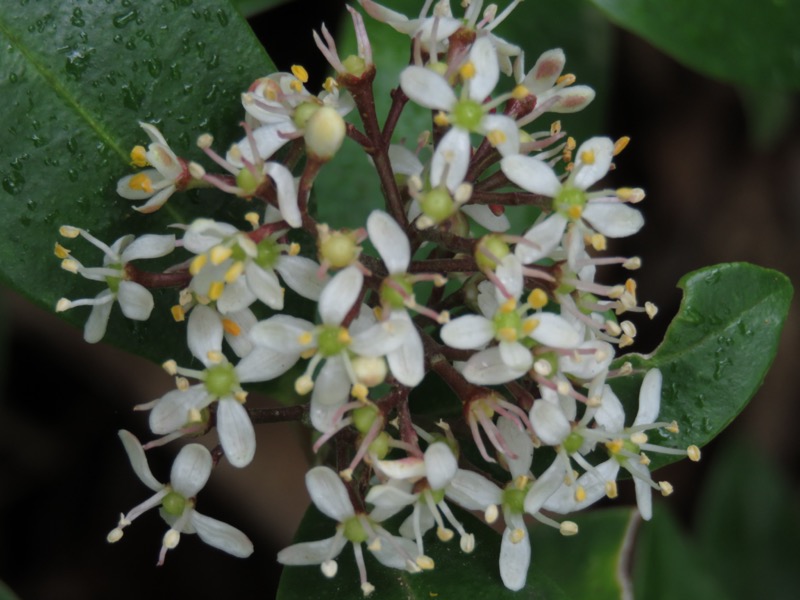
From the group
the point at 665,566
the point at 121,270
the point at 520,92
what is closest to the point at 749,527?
the point at 665,566

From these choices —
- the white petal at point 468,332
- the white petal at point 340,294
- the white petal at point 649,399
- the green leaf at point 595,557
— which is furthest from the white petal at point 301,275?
the green leaf at point 595,557

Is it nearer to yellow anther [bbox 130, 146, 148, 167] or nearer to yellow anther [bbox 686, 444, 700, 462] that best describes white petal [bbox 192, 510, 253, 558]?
yellow anther [bbox 130, 146, 148, 167]

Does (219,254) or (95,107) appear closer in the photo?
(219,254)

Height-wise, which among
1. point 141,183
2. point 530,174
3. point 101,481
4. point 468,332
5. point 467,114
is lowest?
point 101,481

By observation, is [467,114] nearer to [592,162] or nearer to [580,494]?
[592,162]

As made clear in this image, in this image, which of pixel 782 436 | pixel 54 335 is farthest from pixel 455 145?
pixel 782 436

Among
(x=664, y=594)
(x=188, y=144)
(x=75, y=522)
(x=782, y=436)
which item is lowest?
(x=782, y=436)

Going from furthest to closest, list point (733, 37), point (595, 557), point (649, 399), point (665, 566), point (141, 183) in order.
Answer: point (665, 566) < point (595, 557) < point (733, 37) < point (649, 399) < point (141, 183)

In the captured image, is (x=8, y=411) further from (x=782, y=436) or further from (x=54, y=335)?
(x=782, y=436)
